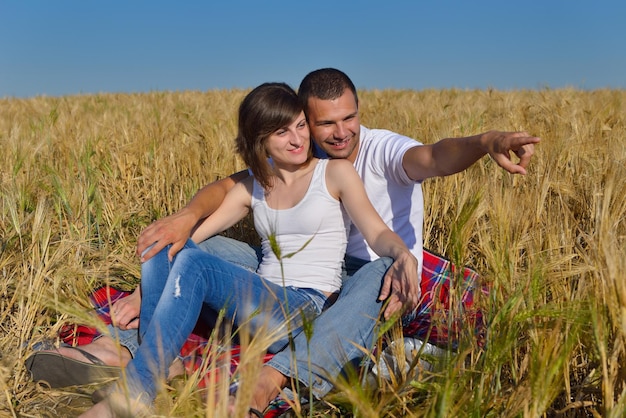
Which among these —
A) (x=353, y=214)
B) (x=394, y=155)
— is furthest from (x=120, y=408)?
(x=394, y=155)

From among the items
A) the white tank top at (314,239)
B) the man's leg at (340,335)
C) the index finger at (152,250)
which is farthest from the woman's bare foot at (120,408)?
the white tank top at (314,239)

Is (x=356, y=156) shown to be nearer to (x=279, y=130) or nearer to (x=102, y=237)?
(x=279, y=130)

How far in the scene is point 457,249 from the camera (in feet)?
4.48

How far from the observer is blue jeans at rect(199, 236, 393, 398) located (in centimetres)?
157

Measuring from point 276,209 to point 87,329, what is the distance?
0.72 metres

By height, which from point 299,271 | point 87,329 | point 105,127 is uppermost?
point 105,127

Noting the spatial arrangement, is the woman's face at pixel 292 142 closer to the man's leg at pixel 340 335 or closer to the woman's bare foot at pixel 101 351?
the man's leg at pixel 340 335

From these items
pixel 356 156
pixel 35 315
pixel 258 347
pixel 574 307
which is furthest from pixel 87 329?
pixel 574 307

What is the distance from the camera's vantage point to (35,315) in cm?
200

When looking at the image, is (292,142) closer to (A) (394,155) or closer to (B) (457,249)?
(A) (394,155)

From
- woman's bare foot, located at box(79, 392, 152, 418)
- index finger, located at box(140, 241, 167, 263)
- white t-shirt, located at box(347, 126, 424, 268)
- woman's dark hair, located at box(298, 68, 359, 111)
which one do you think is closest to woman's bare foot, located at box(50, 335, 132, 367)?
index finger, located at box(140, 241, 167, 263)

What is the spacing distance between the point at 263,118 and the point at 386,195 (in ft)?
1.63

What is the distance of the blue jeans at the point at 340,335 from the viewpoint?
1.57m

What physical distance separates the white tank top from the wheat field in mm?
434
